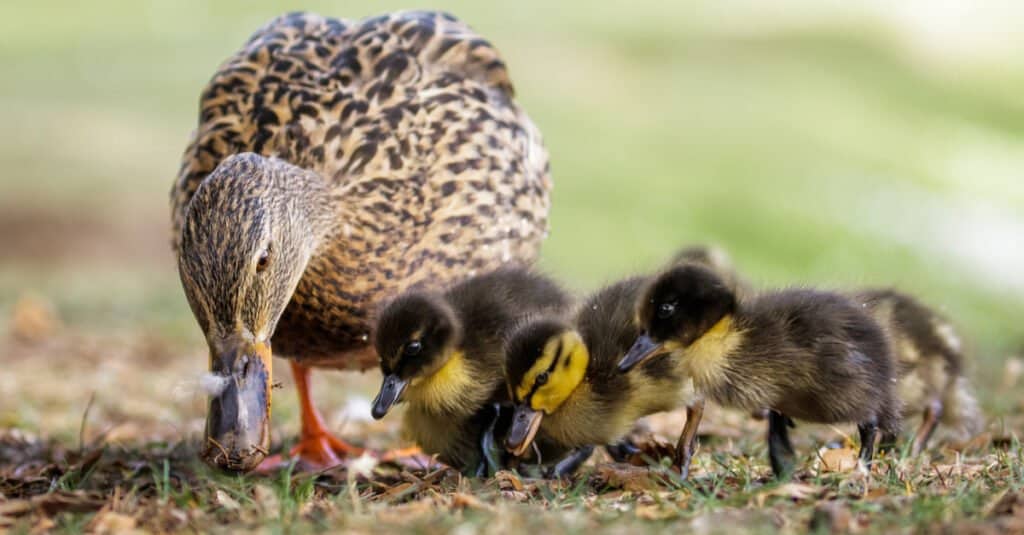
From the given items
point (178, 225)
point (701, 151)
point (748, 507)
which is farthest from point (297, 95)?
point (701, 151)

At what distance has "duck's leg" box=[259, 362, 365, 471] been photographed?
4789 mm

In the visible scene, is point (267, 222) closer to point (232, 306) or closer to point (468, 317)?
point (232, 306)

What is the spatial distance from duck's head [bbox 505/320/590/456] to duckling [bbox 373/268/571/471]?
21cm

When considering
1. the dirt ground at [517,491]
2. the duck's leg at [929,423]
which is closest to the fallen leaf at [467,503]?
the dirt ground at [517,491]

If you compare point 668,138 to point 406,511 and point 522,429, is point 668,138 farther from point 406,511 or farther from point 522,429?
point 406,511

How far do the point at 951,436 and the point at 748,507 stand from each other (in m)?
1.82

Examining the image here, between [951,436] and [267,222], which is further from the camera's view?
[951,436]

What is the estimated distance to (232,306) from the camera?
11.6 ft

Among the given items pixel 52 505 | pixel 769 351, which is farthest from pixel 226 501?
pixel 769 351

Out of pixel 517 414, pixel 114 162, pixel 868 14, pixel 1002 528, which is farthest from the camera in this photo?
pixel 868 14

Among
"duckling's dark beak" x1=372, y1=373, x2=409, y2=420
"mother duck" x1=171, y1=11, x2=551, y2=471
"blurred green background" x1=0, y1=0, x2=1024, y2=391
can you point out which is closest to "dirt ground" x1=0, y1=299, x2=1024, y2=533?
"duckling's dark beak" x1=372, y1=373, x2=409, y2=420

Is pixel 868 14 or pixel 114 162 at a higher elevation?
pixel 868 14

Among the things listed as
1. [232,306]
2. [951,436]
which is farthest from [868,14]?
[232,306]

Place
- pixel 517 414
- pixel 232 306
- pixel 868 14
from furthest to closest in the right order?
pixel 868 14 → pixel 517 414 → pixel 232 306
